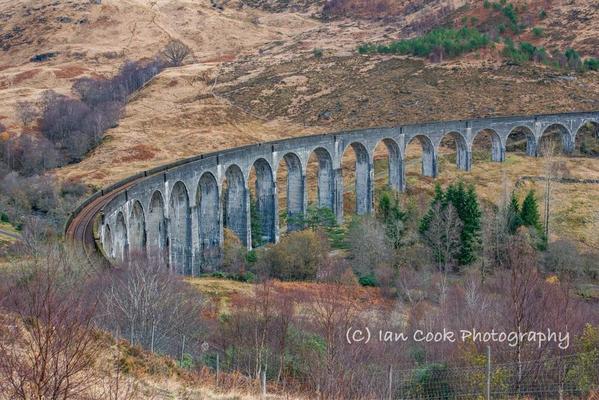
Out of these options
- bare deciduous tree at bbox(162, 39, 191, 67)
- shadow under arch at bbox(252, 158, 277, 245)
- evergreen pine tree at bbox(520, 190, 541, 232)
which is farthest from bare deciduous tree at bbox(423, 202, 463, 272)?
bare deciduous tree at bbox(162, 39, 191, 67)

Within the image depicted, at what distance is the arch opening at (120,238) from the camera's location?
40594 millimetres

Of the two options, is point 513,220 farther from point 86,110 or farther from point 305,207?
point 86,110

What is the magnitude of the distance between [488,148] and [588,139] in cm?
1178

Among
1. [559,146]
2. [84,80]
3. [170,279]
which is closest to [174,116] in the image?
[84,80]

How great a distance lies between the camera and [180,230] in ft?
165

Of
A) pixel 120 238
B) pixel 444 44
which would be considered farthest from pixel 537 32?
pixel 120 238

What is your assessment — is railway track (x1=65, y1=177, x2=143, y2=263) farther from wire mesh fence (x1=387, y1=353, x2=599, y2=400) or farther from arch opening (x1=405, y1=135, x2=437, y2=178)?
arch opening (x1=405, y1=135, x2=437, y2=178)

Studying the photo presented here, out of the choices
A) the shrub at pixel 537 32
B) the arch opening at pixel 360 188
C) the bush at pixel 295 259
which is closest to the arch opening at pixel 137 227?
the bush at pixel 295 259

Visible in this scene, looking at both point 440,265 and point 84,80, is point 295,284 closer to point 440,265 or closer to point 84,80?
point 440,265

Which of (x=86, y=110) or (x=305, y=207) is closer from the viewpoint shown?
(x=305, y=207)

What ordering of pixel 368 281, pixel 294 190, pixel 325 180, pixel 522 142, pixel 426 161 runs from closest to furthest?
1. pixel 368 281
2. pixel 294 190
3. pixel 325 180
4. pixel 426 161
5. pixel 522 142

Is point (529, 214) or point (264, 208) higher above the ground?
point (264, 208)

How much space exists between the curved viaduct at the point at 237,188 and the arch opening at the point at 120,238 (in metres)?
0.06

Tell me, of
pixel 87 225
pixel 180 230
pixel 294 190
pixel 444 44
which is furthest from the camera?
pixel 444 44
